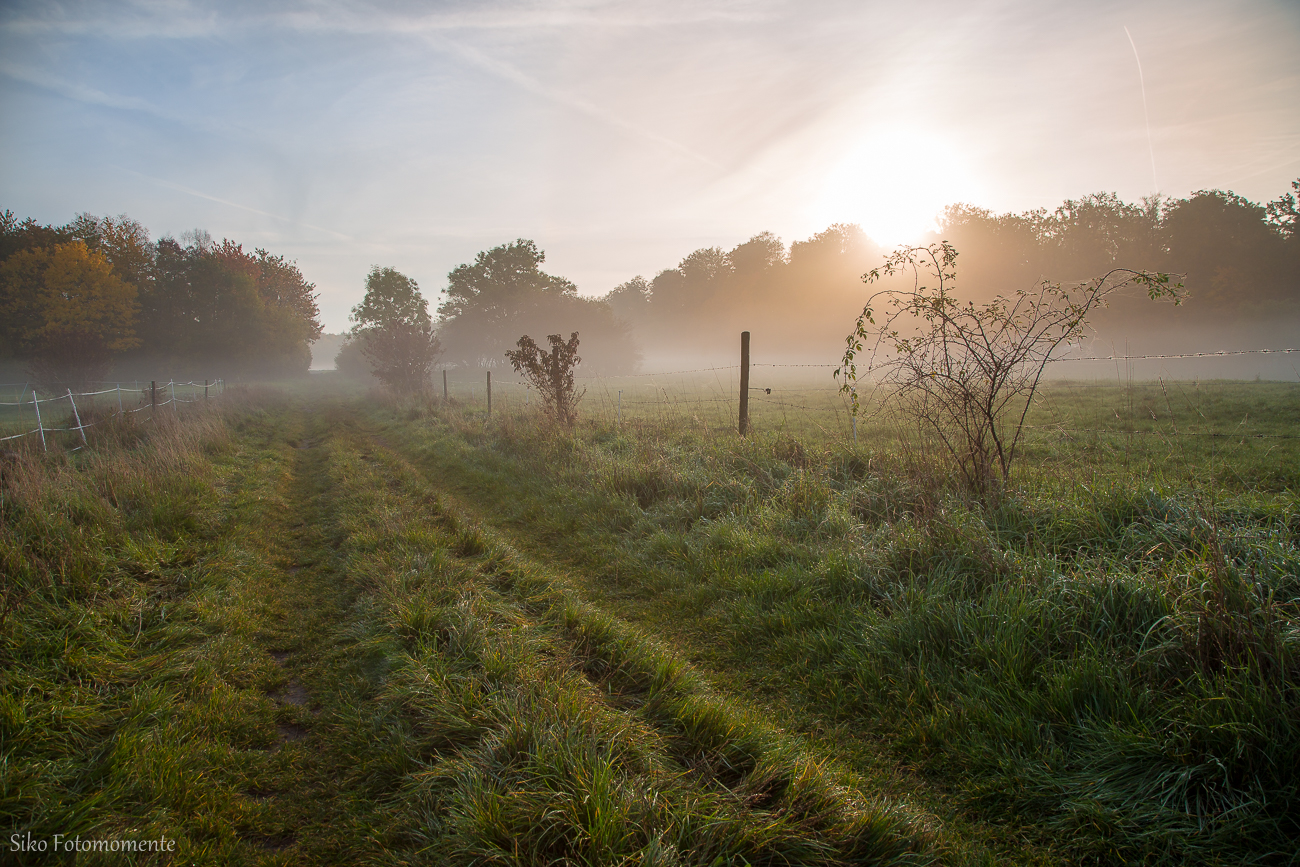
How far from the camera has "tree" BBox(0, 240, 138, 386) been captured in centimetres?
2761

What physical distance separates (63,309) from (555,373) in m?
39.2

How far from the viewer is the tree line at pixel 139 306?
31.0 metres

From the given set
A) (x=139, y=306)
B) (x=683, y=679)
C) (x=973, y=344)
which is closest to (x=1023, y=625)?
(x=683, y=679)

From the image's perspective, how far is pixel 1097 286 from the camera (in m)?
4.82

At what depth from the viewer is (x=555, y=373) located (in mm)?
13391

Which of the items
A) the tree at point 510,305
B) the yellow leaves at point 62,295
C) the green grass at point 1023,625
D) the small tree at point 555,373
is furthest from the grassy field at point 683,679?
the tree at point 510,305

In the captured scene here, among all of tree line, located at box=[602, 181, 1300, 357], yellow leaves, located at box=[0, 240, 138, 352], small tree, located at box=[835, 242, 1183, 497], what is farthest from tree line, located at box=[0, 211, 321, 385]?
tree line, located at box=[602, 181, 1300, 357]

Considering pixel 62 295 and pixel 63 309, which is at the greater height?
pixel 62 295

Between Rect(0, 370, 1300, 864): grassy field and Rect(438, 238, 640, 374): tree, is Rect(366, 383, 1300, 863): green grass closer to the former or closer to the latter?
Rect(0, 370, 1300, 864): grassy field

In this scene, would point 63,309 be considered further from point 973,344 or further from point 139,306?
point 973,344

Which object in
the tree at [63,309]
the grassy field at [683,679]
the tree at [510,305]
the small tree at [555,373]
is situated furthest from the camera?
the tree at [510,305]

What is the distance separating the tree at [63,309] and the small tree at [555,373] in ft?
95.5

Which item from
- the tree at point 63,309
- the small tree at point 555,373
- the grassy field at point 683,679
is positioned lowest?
the grassy field at point 683,679

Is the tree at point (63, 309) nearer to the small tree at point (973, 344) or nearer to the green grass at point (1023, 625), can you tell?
the green grass at point (1023, 625)
